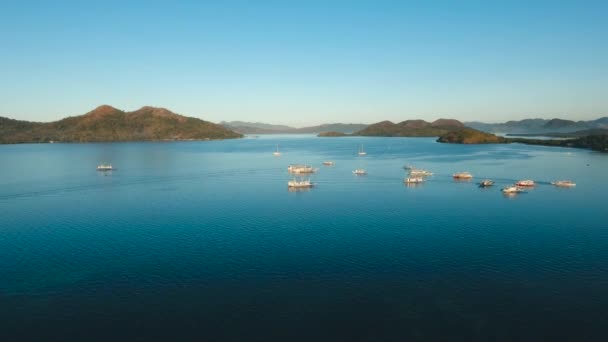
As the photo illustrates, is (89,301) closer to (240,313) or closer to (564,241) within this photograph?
(240,313)

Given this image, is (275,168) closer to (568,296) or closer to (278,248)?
(278,248)

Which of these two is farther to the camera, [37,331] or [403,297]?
[403,297]

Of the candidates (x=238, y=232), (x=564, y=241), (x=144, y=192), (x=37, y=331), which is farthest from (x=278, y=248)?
(x=144, y=192)

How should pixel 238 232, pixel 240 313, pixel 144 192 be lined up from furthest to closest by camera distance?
1. pixel 144 192
2. pixel 238 232
3. pixel 240 313

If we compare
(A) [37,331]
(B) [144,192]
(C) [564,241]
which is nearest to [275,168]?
(B) [144,192]

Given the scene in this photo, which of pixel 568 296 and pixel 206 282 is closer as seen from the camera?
pixel 568 296

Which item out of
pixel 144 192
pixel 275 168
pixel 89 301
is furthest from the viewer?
pixel 275 168
